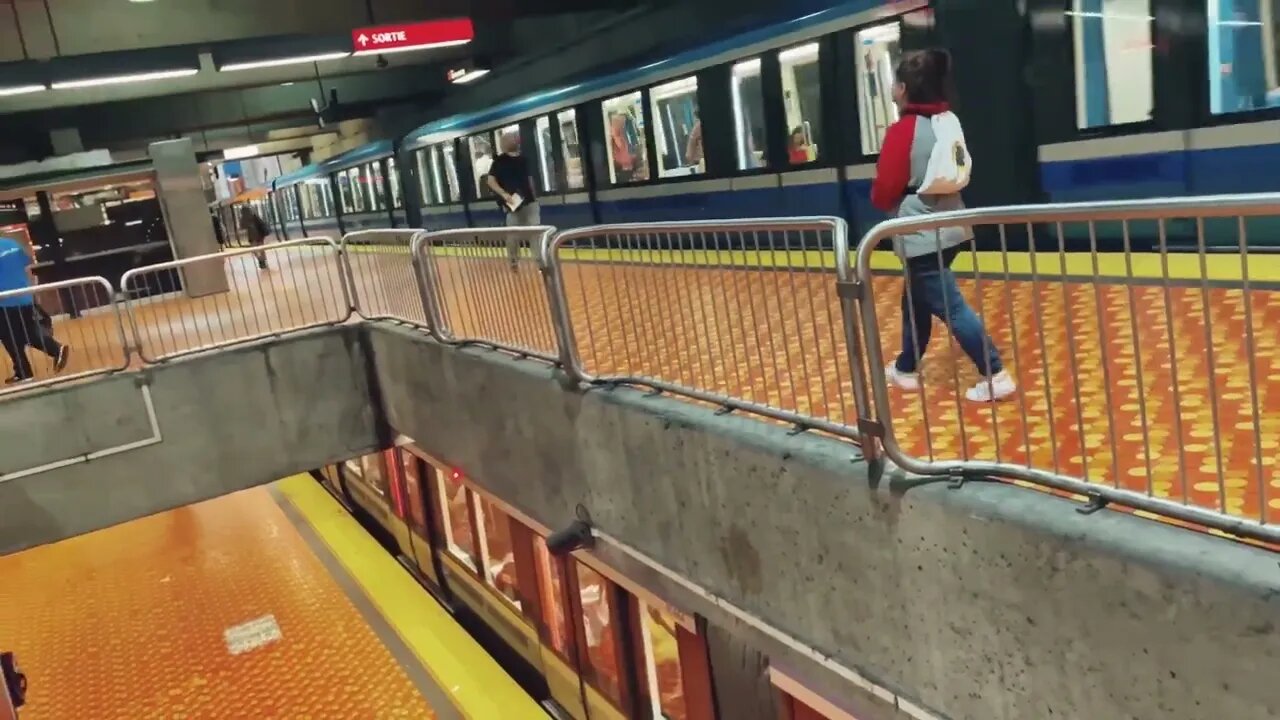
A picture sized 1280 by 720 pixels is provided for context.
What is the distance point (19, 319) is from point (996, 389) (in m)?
8.65

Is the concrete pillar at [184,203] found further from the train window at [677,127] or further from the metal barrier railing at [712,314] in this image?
the metal barrier railing at [712,314]

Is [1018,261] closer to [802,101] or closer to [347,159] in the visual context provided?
[802,101]

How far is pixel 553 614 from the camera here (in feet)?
27.1

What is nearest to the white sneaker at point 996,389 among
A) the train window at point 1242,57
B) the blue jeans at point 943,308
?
the blue jeans at point 943,308

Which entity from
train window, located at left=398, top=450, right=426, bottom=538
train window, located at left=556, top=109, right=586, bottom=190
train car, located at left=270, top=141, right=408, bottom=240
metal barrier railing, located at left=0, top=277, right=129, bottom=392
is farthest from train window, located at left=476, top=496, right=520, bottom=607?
train car, located at left=270, top=141, right=408, bottom=240

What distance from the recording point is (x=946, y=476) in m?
3.25

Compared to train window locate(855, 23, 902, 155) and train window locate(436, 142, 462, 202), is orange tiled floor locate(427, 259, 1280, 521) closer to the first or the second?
train window locate(855, 23, 902, 155)

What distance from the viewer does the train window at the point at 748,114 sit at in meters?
9.98

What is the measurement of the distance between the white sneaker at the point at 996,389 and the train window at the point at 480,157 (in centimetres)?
1360

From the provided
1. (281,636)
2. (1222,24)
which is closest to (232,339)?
(281,636)

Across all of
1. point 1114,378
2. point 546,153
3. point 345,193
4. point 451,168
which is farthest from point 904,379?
point 345,193

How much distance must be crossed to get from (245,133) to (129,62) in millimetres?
22276

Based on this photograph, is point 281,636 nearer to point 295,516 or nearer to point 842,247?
point 295,516

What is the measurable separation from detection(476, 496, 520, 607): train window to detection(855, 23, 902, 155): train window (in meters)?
4.75
